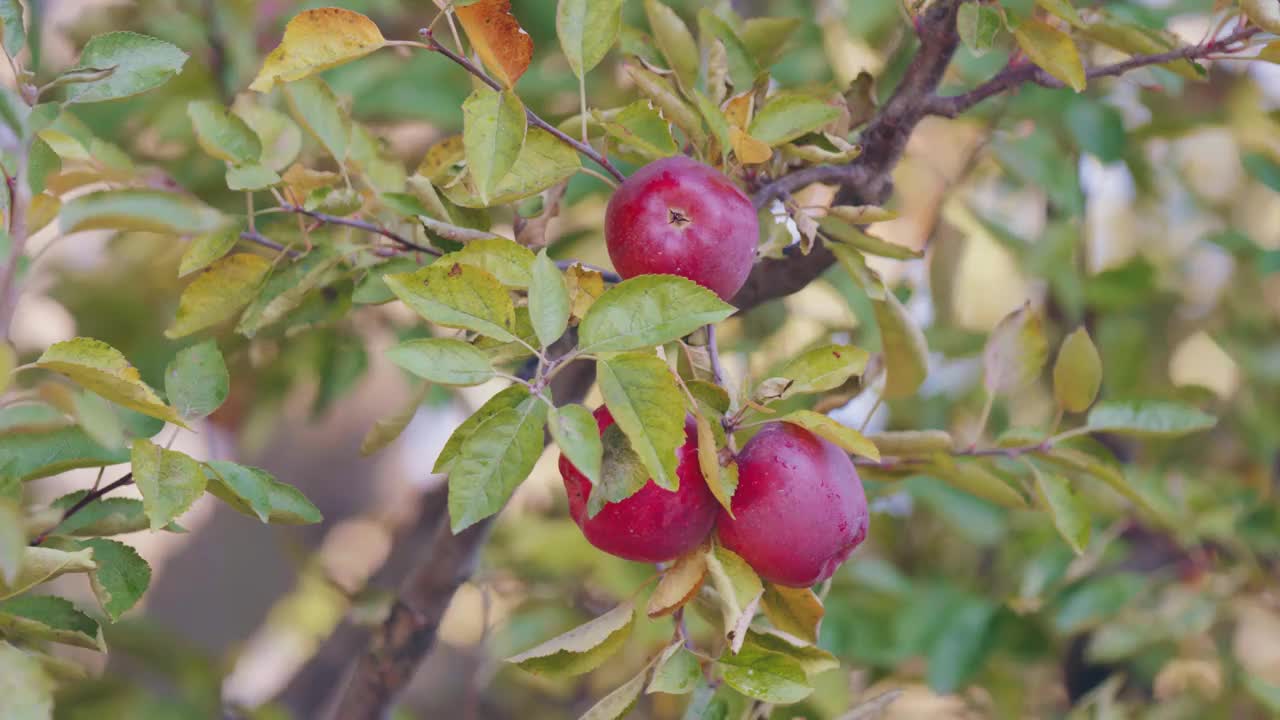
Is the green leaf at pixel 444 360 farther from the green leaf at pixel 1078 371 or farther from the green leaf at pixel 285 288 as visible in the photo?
the green leaf at pixel 1078 371

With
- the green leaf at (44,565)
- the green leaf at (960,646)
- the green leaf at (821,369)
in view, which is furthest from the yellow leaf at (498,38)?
the green leaf at (960,646)

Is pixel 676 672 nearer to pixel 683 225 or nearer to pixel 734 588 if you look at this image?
pixel 734 588

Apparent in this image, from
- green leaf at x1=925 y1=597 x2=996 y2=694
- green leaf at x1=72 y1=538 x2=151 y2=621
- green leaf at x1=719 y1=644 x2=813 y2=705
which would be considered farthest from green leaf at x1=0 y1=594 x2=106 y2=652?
green leaf at x1=925 y1=597 x2=996 y2=694

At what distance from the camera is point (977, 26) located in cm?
68

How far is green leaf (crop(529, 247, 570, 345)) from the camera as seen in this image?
571 millimetres

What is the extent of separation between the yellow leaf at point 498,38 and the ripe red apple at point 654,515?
189 millimetres

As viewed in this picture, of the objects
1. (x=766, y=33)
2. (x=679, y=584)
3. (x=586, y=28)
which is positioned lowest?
(x=679, y=584)

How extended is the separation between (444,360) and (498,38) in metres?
0.18

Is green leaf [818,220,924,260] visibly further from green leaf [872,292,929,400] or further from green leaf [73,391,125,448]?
green leaf [73,391,125,448]

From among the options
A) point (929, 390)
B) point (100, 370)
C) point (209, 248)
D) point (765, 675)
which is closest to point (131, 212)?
point (100, 370)

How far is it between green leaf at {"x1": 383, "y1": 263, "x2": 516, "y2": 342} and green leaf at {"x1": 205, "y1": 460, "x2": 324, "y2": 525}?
147 mm

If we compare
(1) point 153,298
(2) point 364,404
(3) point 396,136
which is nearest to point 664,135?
(1) point 153,298

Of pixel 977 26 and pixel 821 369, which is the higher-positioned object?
pixel 977 26

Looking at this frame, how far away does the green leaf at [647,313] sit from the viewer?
0.56 metres
